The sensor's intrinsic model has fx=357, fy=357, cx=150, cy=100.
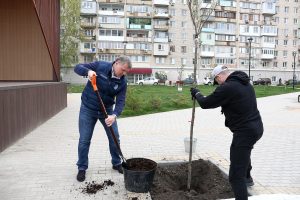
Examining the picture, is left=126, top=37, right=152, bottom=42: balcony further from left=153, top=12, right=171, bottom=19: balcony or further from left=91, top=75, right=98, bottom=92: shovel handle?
left=91, top=75, right=98, bottom=92: shovel handle

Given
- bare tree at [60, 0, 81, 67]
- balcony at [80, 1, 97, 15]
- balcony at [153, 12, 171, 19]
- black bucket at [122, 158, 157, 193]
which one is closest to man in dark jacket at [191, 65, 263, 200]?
black bucket at [122, 158, 157, 193]

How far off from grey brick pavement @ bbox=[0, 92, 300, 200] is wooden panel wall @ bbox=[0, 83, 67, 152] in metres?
0.25

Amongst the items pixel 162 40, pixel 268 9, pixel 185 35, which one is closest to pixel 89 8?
pixel 162 40

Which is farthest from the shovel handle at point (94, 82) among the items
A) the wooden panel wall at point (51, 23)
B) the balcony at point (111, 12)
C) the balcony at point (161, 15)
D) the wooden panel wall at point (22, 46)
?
the balcony at point (161, 15)

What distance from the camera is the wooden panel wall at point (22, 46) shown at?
1462 cm

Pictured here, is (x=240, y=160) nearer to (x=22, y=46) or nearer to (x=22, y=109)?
(x=22, y=109)

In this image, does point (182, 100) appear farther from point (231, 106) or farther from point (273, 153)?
point (231, 106)

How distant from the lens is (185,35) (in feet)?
208

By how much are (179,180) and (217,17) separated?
62.6 meters

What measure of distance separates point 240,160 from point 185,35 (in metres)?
60.9

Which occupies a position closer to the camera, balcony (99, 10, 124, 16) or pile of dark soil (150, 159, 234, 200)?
pile of dark soil (150, 159, 234, 200)

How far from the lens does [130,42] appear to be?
60.8m

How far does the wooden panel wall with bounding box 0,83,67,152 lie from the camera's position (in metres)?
7.31

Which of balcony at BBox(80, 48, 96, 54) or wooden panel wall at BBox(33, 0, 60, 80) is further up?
balcony at BBox(80, 48, 96, 54)
